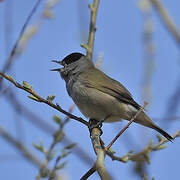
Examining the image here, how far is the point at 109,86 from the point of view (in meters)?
5.27

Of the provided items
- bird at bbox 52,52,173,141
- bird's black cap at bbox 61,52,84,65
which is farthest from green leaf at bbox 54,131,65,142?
bird's black cap at bbox 61,52,84,65

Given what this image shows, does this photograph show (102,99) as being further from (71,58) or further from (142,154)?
(142,154)

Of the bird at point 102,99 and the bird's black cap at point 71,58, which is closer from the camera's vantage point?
the bird at point 102,99

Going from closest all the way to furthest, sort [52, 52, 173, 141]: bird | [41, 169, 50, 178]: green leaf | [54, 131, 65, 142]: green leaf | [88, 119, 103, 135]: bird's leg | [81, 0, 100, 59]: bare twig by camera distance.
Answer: [41, 169, 50, 178]: green leaf < [54, 131, 65, 142]: green leaf < [88, 119, 103, 135]: bird's leg < [81, 0, 100, 59]: bare twig < [52, 52, 173, 141]: bird

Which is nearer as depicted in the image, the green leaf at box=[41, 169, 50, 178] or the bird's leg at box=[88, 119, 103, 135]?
the green leaf at box=[41, 169, 50, 178]

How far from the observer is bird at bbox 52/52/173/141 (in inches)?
195

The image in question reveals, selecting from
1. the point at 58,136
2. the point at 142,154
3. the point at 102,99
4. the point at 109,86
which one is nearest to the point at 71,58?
the point at 109,86

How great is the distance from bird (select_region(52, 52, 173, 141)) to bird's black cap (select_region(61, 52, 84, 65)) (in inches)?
17.6

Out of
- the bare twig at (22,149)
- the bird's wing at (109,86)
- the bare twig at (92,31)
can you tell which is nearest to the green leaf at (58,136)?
the bare twig at (22,149)

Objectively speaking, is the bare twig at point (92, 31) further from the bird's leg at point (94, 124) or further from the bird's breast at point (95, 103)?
the bird's leg at point (94, 124)

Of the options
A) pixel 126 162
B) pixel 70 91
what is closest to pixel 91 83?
pixel 70 91

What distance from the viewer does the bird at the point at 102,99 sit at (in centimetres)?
496

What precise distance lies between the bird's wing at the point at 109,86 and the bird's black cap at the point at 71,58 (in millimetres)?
534

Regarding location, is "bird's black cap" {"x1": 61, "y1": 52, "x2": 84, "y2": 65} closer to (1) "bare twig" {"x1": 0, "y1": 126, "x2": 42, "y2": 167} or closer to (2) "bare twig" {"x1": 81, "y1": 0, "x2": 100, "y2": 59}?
(2) "bare twig" {"x1": 81, "y1": 0, "x2": 100, "y2": 59}
